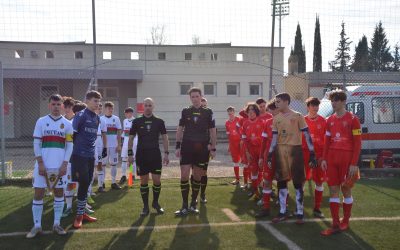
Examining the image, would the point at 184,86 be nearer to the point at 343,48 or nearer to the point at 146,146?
the point at 343,48

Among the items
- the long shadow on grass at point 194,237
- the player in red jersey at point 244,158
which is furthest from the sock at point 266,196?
the player in red jersey at point 244,158

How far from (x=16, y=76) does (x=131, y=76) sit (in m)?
6.45

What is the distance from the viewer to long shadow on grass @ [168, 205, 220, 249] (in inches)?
221

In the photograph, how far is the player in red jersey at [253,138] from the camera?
8555mm

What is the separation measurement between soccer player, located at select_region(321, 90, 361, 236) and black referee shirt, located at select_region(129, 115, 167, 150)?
3.01 metres

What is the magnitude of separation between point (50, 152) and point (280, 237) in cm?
368

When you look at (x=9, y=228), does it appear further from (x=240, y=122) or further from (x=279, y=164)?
(x=240, y=122)

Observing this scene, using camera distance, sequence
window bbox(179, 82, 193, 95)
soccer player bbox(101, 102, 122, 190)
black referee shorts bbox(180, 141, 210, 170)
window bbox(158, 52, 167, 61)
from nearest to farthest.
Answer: black referee shorts bbox(180, 141, 210, 170), soccer player bbox(101, 102, 122, 190), window bbox(158, 52, 167, 61), window bbox(179, 82, 193, 95)

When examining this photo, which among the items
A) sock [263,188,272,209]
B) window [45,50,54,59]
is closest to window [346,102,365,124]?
sock [263,188,272,209]

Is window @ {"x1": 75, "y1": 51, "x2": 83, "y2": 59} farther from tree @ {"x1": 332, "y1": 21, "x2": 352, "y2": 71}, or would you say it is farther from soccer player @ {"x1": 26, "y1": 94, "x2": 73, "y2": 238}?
soccer player @ {"x1": 26, "y1": 94, "x2": 73, "y2": 238}

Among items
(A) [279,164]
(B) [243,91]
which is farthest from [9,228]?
(B) [243,91]

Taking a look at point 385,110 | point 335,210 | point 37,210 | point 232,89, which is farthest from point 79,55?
point 335,210

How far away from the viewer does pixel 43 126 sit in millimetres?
5895

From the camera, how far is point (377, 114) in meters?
13.3
